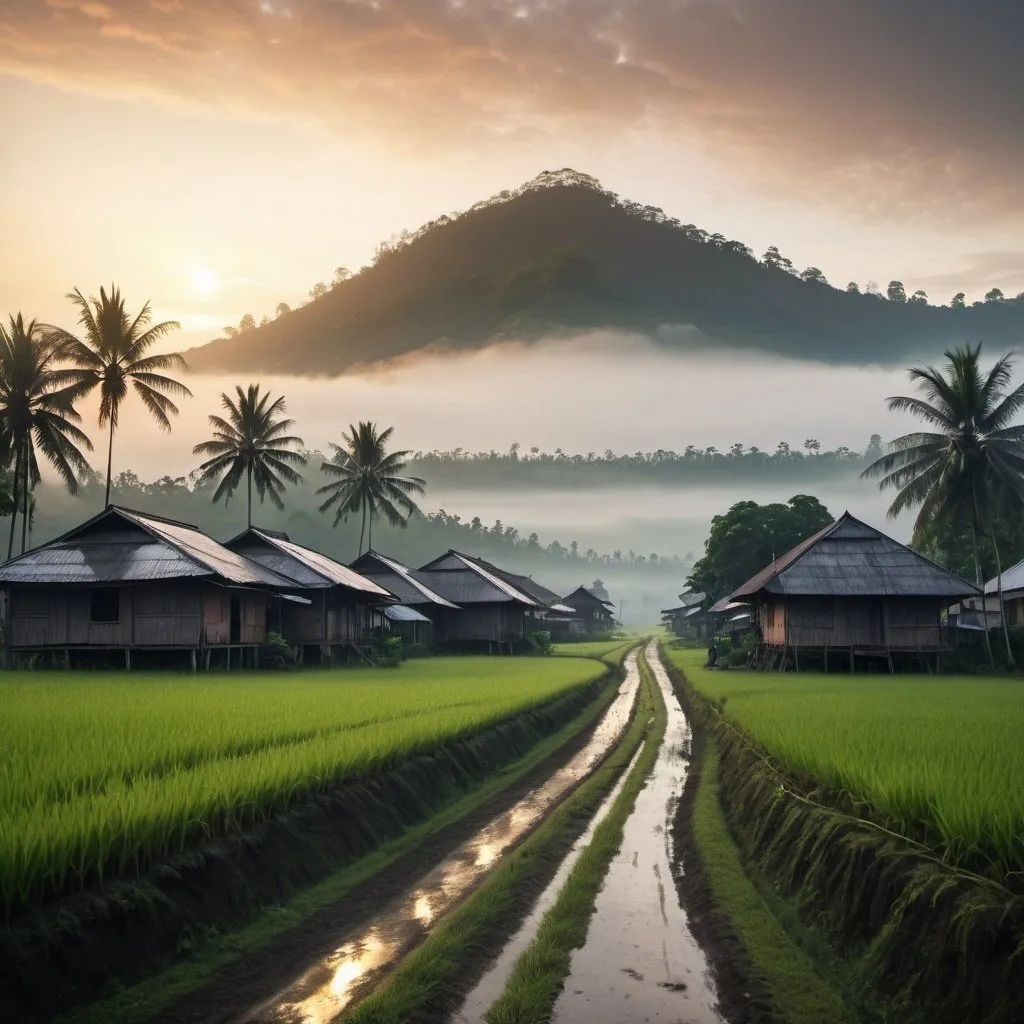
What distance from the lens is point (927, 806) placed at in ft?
25.0

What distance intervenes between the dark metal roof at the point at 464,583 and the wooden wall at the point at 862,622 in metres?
20.3

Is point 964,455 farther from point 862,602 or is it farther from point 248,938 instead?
point 248,938

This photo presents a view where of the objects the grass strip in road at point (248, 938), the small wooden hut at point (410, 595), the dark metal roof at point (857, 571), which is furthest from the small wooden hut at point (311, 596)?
the grass strip in road at point (248, 938)

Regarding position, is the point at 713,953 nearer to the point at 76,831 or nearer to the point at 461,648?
the point at 76,831

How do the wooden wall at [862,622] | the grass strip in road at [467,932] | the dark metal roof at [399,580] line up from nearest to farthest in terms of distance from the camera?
the grass strip in road at [467,932] → the wooden wall at [862,622] → the dark metal roof at [399,580]

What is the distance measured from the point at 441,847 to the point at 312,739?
2.87m

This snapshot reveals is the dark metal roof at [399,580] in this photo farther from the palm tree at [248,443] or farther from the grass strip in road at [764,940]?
the grass strip in road at [764,940]

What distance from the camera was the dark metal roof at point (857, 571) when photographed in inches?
1389

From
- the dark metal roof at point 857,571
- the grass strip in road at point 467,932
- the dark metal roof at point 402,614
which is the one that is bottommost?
the grass strip in road at point 467,932

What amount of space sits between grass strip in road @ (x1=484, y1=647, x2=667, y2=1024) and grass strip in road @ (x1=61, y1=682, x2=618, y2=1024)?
207cm

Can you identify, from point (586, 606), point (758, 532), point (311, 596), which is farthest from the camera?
point (586, 606)

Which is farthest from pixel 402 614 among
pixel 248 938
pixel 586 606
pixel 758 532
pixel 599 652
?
pixel 586 606

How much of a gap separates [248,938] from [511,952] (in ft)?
7.11

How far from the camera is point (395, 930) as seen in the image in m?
8.20
